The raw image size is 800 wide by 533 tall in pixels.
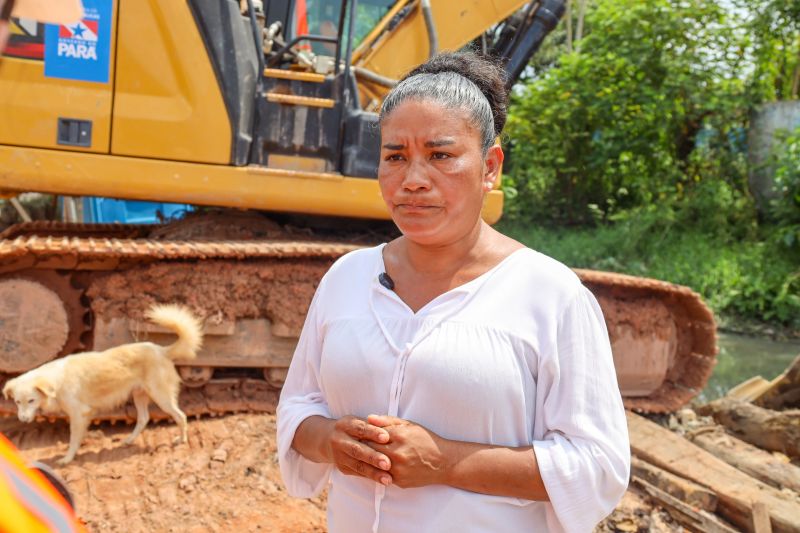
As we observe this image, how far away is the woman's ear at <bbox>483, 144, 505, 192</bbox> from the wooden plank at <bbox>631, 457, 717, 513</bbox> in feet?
8.50

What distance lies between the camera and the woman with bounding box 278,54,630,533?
1646 mm

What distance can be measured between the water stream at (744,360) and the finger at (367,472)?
6.29 m

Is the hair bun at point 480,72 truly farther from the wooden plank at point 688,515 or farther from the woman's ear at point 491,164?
the wooden plank at point 688,515

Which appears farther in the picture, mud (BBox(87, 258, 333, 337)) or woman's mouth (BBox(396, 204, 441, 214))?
mud (BBox(87, 258, 333, 337))

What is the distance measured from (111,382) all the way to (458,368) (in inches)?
129

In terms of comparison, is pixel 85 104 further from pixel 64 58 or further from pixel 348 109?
pixel 348 109

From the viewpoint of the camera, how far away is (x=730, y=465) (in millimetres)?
4328

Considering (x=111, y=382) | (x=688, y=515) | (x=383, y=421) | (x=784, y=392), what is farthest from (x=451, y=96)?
(x=784, y=392)

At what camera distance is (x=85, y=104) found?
4738mm

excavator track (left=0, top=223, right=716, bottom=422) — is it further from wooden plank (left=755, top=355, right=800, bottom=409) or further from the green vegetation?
the green vegetation

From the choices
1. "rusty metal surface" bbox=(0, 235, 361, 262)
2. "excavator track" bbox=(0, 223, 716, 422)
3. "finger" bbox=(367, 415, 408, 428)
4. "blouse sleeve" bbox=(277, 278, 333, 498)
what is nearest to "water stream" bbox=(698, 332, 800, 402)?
"excavator track" bbox=(0, 223, 716, 422)

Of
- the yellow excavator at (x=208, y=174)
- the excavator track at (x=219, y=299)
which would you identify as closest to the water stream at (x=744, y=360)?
the excavator track at (x=219, y=299)

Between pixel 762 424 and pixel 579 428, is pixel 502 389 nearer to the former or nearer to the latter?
pixel 579 428

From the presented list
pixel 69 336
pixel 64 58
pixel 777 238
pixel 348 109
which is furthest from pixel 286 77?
pixel 777 238
